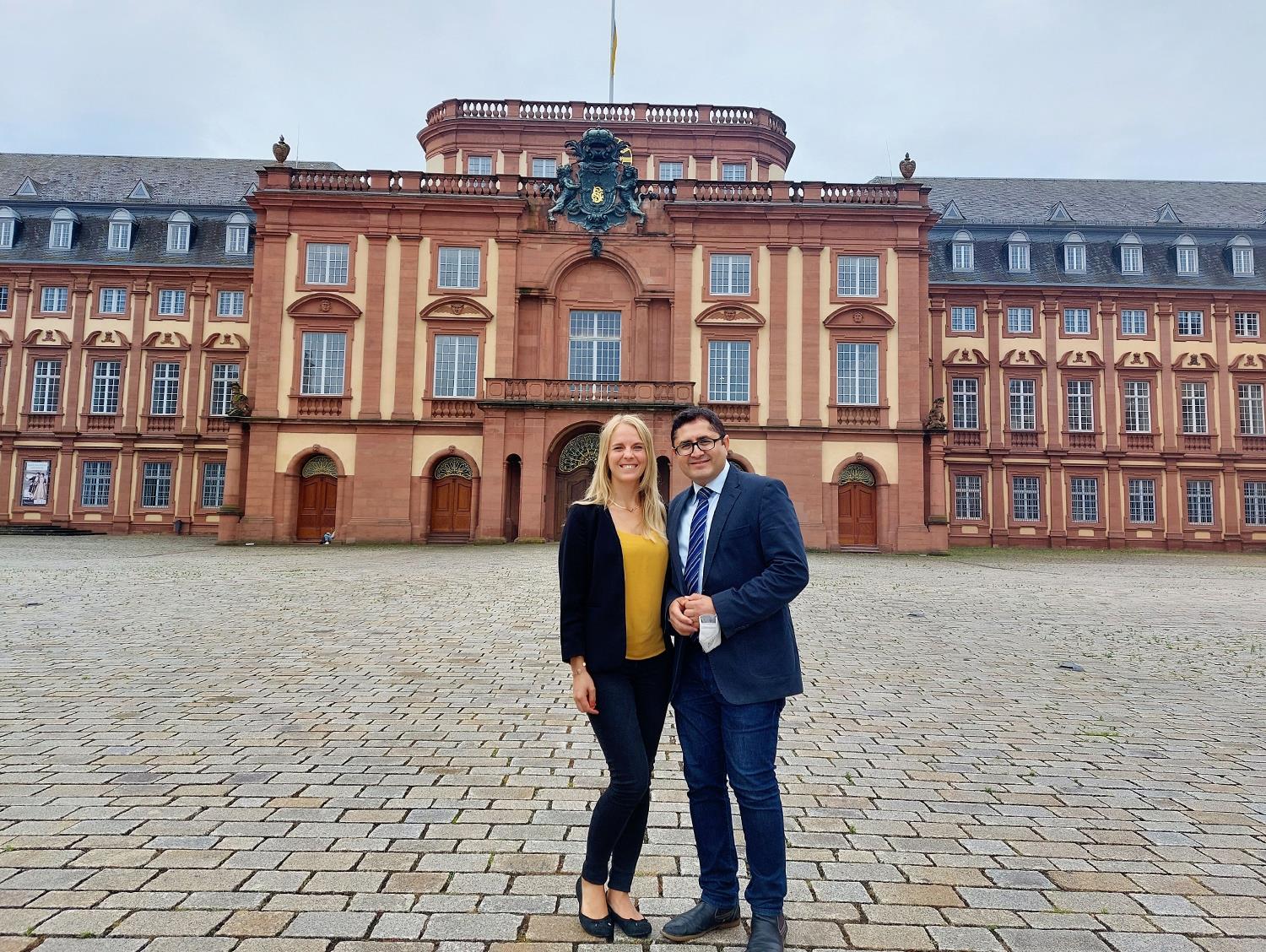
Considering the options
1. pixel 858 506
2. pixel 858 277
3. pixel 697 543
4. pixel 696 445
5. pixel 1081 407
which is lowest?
pixel 697 543

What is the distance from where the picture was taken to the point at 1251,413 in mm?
33156

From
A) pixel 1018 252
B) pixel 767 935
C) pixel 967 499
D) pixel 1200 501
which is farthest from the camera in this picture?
pixel 1018 252

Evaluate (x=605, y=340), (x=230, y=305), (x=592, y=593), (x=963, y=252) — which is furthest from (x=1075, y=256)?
(x=592, y=593)

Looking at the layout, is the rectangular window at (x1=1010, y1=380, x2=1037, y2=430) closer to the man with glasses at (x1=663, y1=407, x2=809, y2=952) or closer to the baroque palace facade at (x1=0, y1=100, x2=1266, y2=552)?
the baroque palace facade at (x1=0, y1=100, x2=1266, y2=552)

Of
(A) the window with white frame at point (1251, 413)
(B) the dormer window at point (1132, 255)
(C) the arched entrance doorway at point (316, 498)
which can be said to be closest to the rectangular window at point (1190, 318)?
(B) the dormer window at point (1132, 255)

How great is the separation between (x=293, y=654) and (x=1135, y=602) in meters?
13.2

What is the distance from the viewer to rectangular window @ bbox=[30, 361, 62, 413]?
33969 millimetres

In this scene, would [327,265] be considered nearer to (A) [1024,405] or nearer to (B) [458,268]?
(B) [458,268]

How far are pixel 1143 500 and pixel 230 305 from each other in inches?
1629

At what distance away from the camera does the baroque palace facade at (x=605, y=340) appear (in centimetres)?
2694

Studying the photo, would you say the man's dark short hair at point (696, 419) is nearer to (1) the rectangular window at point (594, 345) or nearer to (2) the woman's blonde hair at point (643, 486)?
(2) the woman's blonde hair at point (643, 486)

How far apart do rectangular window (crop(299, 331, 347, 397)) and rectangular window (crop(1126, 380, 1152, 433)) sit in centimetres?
3261

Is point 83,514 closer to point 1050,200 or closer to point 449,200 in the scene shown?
point 449,200

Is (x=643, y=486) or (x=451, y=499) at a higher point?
(x=451, y=499)
